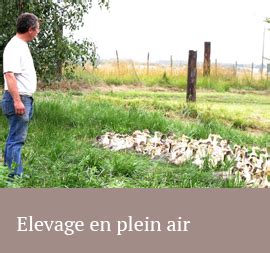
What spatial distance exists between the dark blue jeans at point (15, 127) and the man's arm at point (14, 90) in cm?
13

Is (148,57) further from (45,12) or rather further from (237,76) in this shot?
(45,12)

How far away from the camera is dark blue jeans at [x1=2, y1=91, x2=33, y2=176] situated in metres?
6.95

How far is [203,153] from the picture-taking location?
8594 mm

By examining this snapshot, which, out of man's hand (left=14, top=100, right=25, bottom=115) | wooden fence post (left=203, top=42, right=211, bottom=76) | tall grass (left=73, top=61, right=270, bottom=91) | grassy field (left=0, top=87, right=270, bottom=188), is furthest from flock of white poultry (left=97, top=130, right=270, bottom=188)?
wooden fence post (left=203, top=42, right=211, bottom=76)

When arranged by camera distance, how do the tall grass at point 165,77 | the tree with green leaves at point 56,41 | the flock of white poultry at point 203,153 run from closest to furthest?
1. the flock of white poultry at point 203,153
2. the tree with green leaves at point 56,41
3. the tall grass at point 165,77

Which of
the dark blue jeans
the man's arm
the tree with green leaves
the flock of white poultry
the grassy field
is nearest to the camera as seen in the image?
the man's arm

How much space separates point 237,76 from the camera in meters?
26.4

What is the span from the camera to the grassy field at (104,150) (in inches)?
287

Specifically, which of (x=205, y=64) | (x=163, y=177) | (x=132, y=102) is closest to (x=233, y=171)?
(x=163, y=177)

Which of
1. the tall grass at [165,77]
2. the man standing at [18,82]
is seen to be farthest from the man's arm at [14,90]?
the tall grass at [165,77]

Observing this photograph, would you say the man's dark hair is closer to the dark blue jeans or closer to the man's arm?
the man's arm

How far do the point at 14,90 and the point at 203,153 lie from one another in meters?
2.85

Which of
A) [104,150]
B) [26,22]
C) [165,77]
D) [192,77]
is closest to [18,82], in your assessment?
[26,22]

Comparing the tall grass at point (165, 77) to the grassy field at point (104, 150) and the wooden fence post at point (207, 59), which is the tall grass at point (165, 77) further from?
the grassy field at point (104, 150)
